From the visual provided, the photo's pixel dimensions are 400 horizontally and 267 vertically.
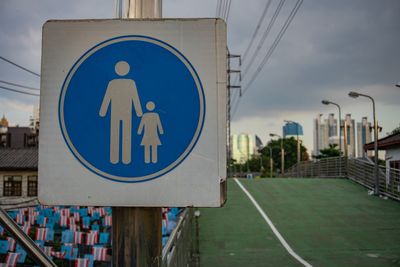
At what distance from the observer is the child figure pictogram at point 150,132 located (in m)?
1.60

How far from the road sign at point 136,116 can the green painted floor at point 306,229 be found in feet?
31.2

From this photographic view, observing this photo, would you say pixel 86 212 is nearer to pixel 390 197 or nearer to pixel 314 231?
pixel 314 231

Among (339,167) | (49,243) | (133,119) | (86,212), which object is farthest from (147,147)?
(339,167)

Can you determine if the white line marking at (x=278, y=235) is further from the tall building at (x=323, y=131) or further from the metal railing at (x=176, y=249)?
the tall building at (x=323, y=131)

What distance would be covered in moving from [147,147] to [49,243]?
1390 cm

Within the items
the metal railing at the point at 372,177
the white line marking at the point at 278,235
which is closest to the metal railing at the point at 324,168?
the metal railing at the point at 372,177

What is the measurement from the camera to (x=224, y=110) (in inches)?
64.6

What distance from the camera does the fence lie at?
67.0ft

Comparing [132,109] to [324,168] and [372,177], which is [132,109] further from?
Result: [324,168]

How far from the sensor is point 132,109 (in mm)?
1618

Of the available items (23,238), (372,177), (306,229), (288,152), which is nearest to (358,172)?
(372,177)

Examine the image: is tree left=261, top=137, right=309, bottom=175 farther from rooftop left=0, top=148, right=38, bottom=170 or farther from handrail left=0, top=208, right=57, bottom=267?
handrail left=0, top=208, right=57, bottom=267

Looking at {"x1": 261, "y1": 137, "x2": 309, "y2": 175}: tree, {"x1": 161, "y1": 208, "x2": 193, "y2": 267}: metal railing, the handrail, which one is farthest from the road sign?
{"x1": 261, "y1": 137, "x2": 309, "y2": 175}: tree

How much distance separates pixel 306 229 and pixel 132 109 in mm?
13765
